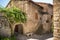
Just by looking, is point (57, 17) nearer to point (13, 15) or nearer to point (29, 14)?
point (13, 15)

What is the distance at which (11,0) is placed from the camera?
1266 cm

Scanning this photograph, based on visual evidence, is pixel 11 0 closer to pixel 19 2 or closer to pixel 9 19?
pixel 19 2

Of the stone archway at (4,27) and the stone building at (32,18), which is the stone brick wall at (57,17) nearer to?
the stone archway at (4,27)

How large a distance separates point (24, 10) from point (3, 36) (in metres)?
3.55

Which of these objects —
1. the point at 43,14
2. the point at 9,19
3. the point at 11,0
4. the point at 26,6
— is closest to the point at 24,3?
the point at 26,6

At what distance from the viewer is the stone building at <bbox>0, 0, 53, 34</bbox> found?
1220 centimetres

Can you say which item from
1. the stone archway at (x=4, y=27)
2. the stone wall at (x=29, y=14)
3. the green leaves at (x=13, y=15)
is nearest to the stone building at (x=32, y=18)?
the stone wall at (x=29, y=14)

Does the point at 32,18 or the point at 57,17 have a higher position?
the point at 57,17

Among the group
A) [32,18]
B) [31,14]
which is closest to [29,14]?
[31,14]

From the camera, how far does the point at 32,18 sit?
12.8m

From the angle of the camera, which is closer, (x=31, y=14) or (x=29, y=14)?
(x=29, y=14)

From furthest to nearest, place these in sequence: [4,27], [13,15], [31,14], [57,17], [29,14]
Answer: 1. [31,14]
2. [29,14]
3. [13,15]
4. [4,27]
5. [57,17]

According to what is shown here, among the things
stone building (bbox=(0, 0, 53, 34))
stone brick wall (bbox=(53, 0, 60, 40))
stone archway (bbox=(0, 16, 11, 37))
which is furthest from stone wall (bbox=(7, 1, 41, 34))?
stone brick wall (bbox=(53, 0, 60, 40))

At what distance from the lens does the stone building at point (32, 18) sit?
12195 millimetres
